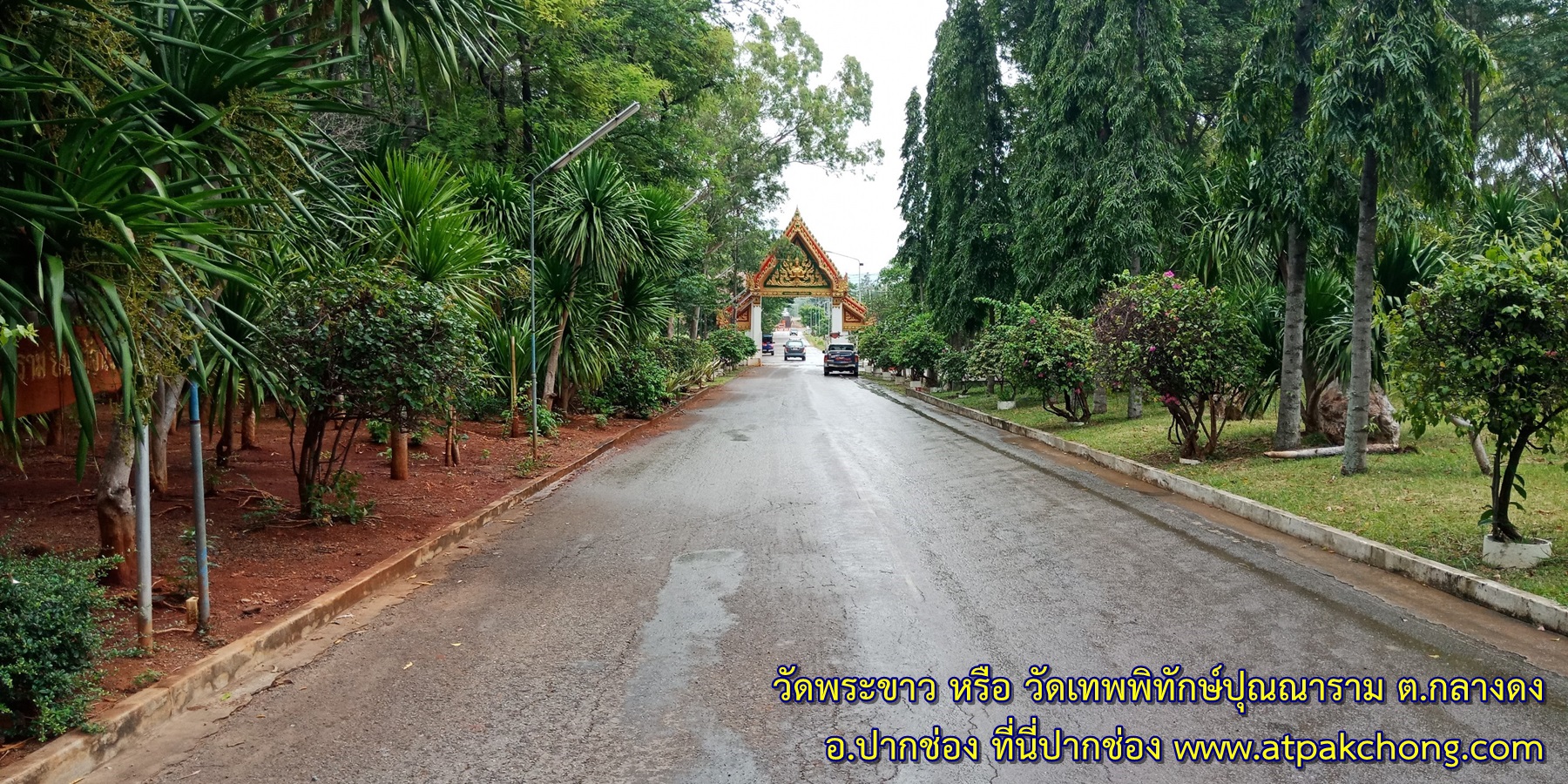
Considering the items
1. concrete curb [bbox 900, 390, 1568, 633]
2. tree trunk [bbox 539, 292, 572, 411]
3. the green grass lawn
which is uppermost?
tree trunk [bbox 539, 292, 572, 411]

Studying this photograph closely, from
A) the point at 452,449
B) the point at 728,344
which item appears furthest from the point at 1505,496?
the point at 728,344

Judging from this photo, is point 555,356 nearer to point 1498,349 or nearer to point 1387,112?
point 1387,112

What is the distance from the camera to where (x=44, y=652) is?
4.13 meters

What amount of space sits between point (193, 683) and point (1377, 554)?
8.15m

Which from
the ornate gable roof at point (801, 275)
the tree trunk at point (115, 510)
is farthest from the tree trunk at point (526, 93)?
the ornate gable roof at point (801, 275)

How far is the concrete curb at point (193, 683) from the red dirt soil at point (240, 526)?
0.14 meters

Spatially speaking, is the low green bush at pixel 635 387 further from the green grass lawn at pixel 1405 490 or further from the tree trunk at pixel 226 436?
the tree trunk at pixel 226 436

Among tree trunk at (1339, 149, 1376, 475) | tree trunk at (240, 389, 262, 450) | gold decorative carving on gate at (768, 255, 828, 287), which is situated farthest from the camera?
gold decorative carving on gate at (768, 255, 828, 287)

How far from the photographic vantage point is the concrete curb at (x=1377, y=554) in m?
6.04

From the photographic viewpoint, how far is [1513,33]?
965 inches

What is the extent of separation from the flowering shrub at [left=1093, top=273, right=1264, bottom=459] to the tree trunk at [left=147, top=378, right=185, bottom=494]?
10670 mm

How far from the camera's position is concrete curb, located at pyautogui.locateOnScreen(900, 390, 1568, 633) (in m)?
6.04

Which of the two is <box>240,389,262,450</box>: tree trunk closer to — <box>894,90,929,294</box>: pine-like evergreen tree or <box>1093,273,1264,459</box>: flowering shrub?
<box>1093,273,1264,459</box>: flowering shrub

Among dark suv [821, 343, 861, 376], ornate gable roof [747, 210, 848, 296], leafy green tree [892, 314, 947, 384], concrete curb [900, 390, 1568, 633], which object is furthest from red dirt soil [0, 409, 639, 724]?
ornate gable roof [747, 210, 848, 296]
